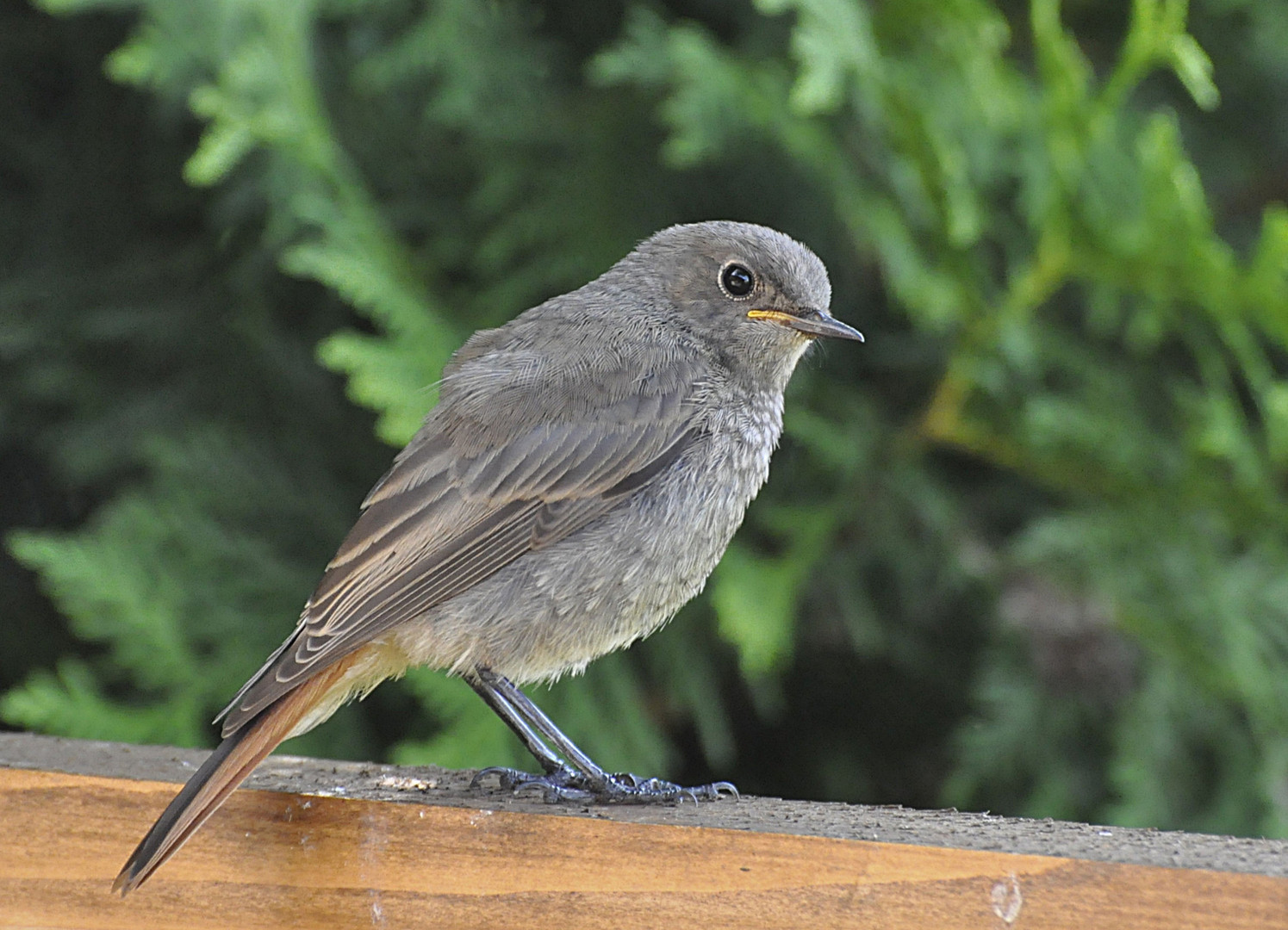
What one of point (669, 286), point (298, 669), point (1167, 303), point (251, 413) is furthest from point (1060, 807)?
point (251, 413)

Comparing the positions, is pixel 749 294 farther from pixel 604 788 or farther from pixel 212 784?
pixel 212 784

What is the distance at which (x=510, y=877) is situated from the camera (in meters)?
1.87

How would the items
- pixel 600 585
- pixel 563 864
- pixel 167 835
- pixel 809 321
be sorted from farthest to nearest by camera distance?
pixel 809 321 < pixel 600 585 < pixel 563 864 < pixel 167 835

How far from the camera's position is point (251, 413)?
12.7 feet

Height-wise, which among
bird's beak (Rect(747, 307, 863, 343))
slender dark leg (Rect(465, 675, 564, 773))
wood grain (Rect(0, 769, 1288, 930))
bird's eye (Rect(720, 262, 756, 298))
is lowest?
slender dark leg (Rect(465, 675, 564, 773))

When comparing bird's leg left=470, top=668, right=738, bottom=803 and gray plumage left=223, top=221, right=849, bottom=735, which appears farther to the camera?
gray plumage left=223, top=221, right=849, bottom=735

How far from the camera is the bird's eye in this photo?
281 cm

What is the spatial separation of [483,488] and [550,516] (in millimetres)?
A: 125

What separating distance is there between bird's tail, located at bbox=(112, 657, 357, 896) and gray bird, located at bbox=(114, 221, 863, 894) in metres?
0.07

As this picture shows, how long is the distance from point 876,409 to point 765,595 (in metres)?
0.70

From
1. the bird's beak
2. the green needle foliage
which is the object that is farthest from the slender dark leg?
the bird's beak

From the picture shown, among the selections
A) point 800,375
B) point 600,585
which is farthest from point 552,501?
point 800,375

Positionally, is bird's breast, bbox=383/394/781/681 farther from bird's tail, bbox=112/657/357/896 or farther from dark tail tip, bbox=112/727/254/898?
dark tail tip, bbox=112/727/254/898

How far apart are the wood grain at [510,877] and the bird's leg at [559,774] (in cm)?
28
